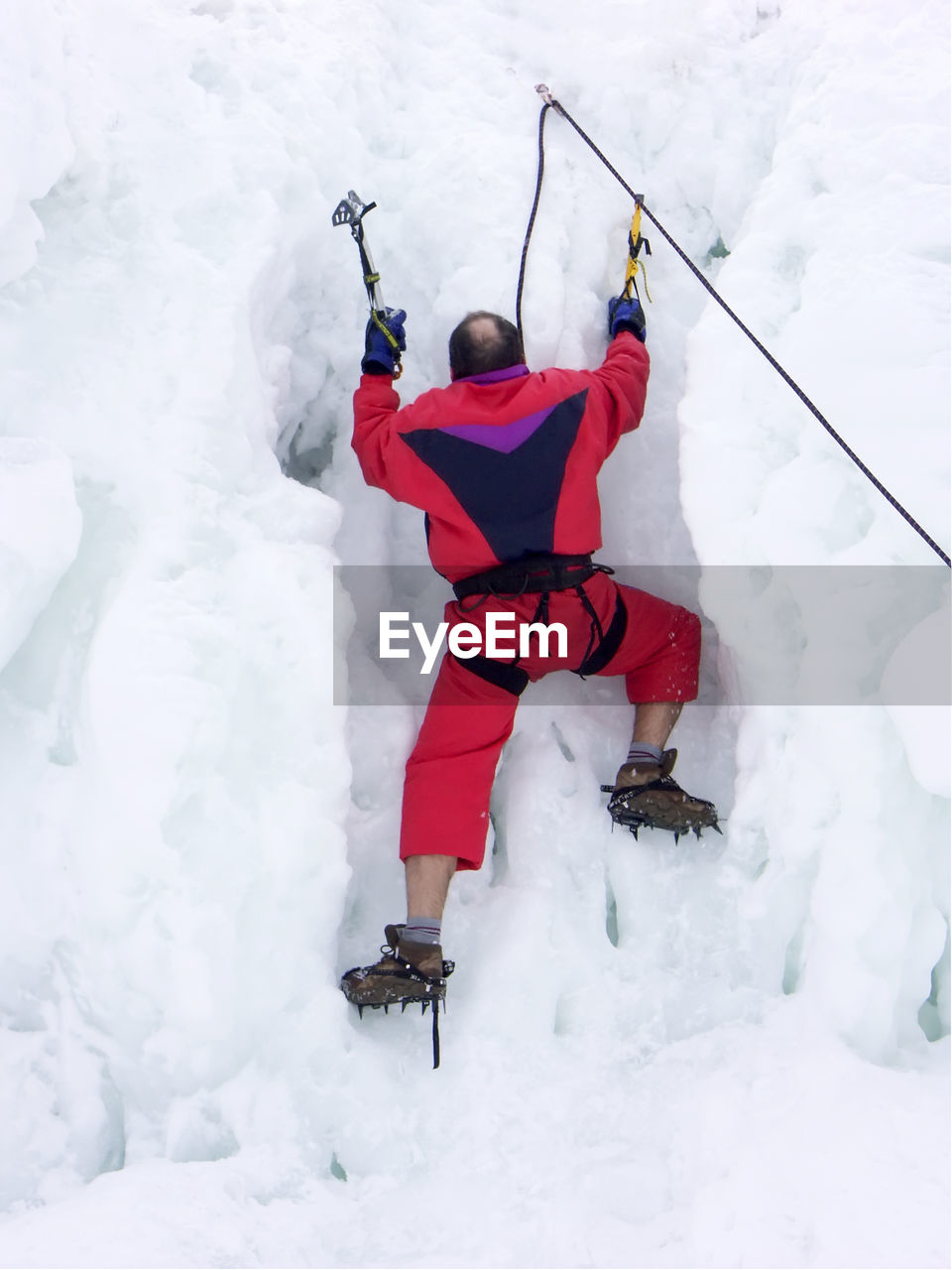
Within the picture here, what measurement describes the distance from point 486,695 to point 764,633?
0.72 m

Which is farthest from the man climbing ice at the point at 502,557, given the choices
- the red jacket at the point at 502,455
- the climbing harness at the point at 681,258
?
the climbing harness at the point at 681,258

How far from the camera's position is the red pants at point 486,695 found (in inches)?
85.1

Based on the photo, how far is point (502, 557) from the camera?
231 centimetres

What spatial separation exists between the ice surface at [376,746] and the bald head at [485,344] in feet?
0.77

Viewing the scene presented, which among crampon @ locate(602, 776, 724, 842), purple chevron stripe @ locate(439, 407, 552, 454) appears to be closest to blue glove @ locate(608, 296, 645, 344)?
purple chevron stripe @ locate(439, 407, 552, 454)

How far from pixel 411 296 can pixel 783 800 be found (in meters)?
1.76

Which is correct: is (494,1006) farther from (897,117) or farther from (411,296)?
(897,117)

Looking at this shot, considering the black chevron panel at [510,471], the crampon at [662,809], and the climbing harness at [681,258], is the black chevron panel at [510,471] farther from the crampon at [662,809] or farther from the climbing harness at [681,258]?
the crampon at [662,809]

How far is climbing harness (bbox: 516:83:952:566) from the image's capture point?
1.99m

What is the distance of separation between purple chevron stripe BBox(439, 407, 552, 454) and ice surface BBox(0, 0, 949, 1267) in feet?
1.38

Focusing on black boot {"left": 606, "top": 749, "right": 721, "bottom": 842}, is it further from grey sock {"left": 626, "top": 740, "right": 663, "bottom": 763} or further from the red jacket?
the red jacket

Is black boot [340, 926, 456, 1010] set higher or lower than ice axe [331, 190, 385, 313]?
lower

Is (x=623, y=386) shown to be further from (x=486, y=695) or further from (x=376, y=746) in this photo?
(x=376, y=746)

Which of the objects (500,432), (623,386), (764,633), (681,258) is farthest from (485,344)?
(764,633)
